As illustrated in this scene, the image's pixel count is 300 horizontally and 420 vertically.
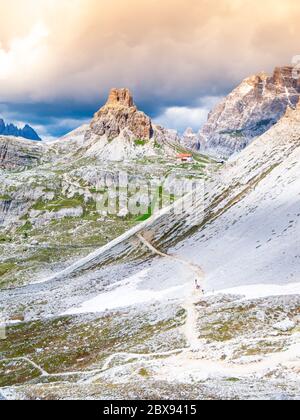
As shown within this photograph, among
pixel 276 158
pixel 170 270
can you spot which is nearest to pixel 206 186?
pixel 276 158

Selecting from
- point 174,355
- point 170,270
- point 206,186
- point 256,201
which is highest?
point 206,186

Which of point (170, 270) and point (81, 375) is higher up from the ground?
point (170, 270)

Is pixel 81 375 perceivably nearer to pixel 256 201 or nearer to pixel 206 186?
pixel 256 201

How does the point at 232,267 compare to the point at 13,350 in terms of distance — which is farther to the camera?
the point at 232,267

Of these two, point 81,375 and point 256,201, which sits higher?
point 256,201

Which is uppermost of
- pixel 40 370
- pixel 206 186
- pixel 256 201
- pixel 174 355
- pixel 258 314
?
pixel 206 186

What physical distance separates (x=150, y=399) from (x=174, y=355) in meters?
19.2

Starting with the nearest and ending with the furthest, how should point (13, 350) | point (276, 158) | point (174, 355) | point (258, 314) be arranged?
point (174, 355)
point (258, 314)
point (13, 350)
point (276, 158)

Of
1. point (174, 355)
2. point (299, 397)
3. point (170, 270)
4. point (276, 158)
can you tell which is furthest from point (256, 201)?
point (299, 397)

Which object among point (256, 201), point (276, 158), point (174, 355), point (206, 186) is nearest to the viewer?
point (174, 355)

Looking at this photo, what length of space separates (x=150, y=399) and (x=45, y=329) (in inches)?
2083

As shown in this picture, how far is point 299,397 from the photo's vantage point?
33875mm

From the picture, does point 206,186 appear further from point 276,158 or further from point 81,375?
point 81,375

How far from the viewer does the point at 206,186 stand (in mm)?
183875
